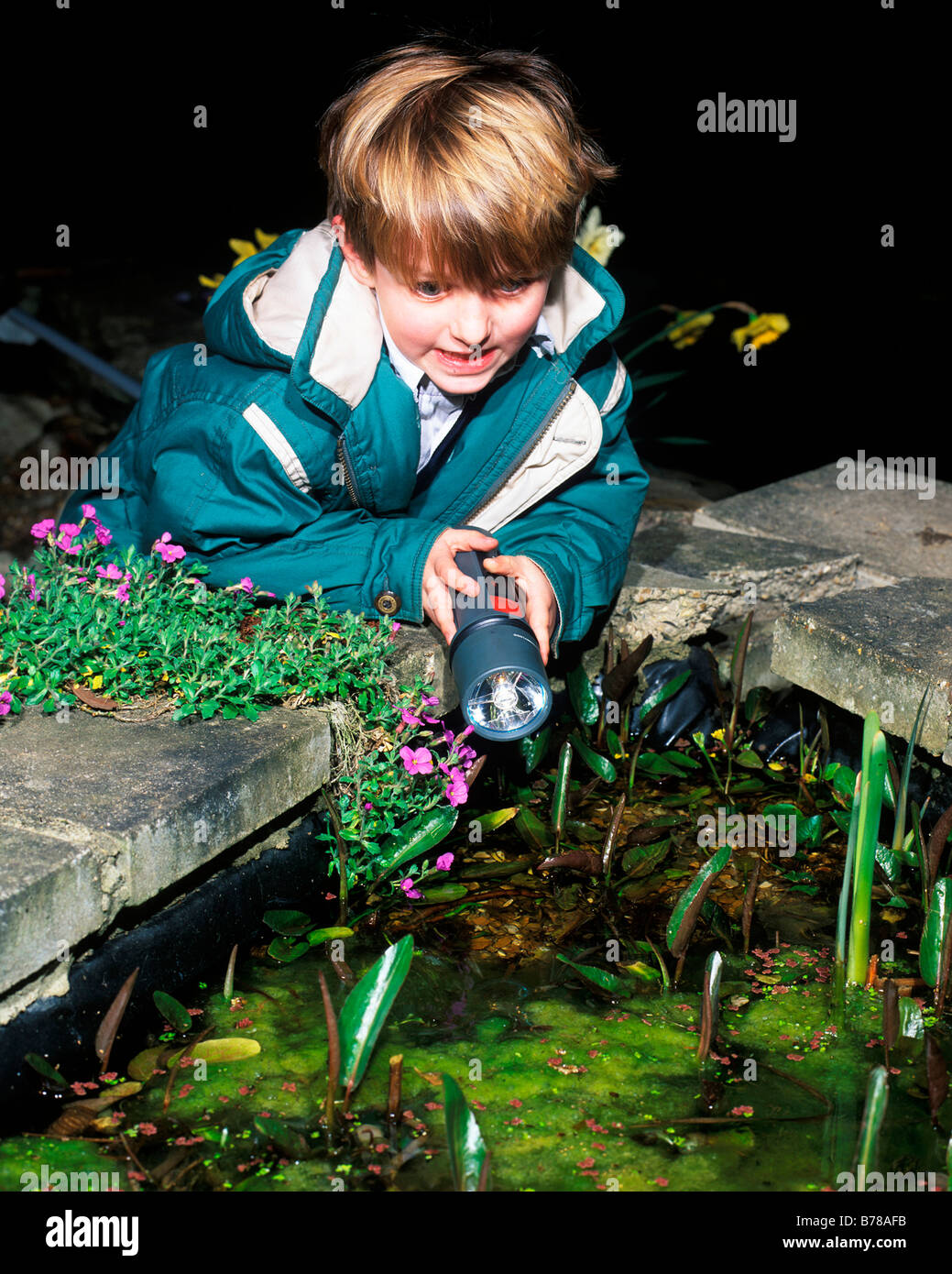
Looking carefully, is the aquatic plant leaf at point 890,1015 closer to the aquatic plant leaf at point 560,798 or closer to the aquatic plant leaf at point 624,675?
the aquatic plant leaf at point 560,798

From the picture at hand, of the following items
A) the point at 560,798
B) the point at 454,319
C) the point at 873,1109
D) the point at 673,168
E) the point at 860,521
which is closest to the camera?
the point at 873,1109

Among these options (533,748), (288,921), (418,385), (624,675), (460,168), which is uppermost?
(460,168)

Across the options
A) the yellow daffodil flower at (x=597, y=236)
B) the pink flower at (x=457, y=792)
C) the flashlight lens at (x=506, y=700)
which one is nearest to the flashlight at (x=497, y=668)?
the flashlight lens at (x=506, y=700)

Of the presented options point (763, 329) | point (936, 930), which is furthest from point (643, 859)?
point (763, 329)

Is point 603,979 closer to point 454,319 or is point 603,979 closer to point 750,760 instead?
point 750,760

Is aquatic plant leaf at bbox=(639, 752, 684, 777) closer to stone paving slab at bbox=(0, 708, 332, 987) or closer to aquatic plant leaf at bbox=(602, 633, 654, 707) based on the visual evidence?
aquatic plant leaf at bbox=(602, 633, 654, 707)

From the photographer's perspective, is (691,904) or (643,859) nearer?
(691,904)

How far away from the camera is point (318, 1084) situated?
171 centimetres

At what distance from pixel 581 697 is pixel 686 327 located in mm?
1814

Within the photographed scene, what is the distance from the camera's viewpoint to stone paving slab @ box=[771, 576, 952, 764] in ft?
7.47

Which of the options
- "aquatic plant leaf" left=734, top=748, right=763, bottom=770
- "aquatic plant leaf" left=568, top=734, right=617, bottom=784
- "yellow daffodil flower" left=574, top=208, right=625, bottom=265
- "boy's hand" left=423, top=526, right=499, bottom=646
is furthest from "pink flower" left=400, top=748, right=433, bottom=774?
"yellow daffodil flower" left=574, top=208, right=625, bottom=265

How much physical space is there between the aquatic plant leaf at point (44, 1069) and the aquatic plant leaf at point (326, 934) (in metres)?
0.45

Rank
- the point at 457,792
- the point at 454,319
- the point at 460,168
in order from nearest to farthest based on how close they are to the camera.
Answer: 1. the point at 460,168
2. the point at 454,319
3. the point at 457,792

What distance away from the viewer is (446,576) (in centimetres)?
221
